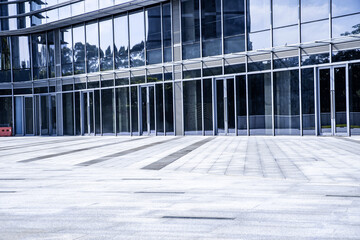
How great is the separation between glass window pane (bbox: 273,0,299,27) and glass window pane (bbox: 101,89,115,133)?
1155 cm

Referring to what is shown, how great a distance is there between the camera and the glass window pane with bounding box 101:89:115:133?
2744 cm

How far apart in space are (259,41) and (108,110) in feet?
36.6

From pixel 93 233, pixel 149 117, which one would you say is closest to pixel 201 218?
pixel 93 233

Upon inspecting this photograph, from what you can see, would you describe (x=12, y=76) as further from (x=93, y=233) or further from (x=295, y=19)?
(x=93, y=233)

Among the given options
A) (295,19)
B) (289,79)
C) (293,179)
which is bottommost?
(293,179)

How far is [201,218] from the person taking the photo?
5.06 metres

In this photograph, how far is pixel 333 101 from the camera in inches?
737

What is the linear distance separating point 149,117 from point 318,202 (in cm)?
2015

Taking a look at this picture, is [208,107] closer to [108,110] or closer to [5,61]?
[108,110]

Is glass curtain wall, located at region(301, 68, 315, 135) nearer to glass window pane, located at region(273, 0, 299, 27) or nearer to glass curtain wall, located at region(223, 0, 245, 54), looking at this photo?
glass window pane, located at region(273, 0, 299, 27)

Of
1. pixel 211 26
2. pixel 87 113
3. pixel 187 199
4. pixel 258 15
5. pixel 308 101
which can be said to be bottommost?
pixel 187 199

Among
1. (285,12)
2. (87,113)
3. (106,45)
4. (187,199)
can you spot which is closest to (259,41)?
(285,12)

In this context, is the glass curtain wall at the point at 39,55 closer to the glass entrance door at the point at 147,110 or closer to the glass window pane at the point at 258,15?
the glass entrance door at the point at 147,110

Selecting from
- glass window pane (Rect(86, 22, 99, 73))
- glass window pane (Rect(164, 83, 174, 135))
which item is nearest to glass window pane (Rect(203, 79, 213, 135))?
glass window pane (Rect(164, 83, 174, 135))
